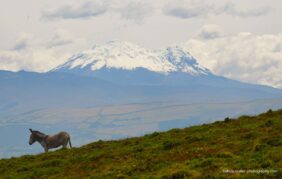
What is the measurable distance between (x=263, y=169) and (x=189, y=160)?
16.8 ft

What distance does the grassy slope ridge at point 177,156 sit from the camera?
990 inches

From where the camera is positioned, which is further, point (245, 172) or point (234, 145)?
point (234, 145)

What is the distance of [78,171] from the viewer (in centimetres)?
3047

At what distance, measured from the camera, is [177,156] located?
29.5 metres

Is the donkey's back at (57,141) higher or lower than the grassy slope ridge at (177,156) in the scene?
higher

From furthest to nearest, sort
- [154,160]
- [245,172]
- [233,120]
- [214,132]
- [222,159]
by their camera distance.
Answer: [233,120] → [214,132] → [154,160] → [222,159] → [245,172]

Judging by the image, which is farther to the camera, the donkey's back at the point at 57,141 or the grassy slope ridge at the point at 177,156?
the donkey's back at the point at 57,141

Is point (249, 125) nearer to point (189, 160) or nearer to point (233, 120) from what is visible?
point (233, 120)

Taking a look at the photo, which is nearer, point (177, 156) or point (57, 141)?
point (177, 156)

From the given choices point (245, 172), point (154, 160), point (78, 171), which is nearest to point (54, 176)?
point (78, 171)

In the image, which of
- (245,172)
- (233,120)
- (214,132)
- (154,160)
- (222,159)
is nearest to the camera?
(245,172)

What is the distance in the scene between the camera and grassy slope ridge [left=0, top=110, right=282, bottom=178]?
82.5 feet

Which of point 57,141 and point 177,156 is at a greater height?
point 57,141

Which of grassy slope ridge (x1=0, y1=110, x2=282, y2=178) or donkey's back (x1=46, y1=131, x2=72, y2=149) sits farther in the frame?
donkey's back (x1=46, y1=131, x2=72, y2=149)
